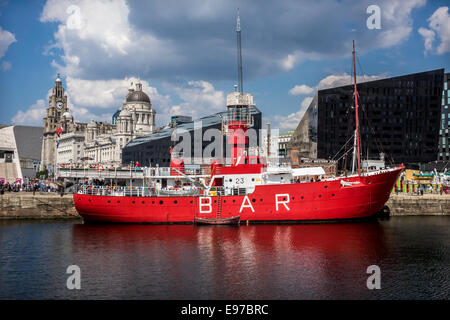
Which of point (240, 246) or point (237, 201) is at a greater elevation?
point (237, 201)

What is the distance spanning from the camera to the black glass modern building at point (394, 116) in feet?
262

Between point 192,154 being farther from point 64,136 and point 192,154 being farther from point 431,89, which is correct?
point 64,136

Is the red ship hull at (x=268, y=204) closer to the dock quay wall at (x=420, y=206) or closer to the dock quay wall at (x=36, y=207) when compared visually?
the dock quay wall at (x=36, y=207)

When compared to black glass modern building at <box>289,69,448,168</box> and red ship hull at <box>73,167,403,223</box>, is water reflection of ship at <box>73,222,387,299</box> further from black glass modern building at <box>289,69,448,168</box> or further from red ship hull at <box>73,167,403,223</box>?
black glass modern building at <box>289,69,448,168</box>

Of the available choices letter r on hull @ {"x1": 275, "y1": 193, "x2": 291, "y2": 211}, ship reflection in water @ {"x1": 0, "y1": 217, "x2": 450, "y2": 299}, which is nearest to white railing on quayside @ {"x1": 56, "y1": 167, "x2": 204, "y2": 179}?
ship reflection in water @ {"x1": 0, "y1": 217, "x2": 450, "y2": 299}

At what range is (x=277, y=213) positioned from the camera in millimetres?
35875

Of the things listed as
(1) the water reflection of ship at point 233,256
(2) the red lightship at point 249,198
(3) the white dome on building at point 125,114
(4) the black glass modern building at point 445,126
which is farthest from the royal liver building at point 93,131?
(1) the water reflection of ship at point 233,256

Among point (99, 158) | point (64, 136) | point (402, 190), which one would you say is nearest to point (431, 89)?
point (402, 190)

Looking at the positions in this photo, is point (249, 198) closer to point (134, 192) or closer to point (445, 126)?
point (134, 192)

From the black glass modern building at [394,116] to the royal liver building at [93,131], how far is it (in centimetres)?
8299

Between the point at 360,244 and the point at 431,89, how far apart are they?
63.7 metres

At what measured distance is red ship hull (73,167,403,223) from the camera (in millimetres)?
35125

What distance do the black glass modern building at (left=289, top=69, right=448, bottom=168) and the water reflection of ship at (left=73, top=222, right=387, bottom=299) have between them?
50.6m
